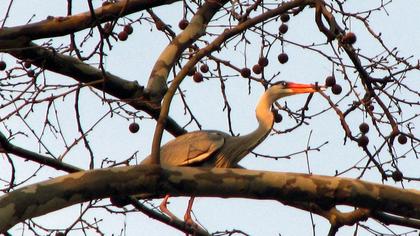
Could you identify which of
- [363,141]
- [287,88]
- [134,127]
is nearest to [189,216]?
[134,127]

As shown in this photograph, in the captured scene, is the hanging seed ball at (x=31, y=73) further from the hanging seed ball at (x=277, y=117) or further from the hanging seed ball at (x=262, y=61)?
the hanging seed ball at (x=277, y=117)

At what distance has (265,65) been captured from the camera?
6.05 meters

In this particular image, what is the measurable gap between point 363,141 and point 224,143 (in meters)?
2.32

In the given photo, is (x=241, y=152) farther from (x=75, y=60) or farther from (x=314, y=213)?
(x=314, y=213)

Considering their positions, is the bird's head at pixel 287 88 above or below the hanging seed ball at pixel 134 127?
above

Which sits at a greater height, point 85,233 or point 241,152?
point 241,152

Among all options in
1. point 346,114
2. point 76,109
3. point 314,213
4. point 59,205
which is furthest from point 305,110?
point 59,205

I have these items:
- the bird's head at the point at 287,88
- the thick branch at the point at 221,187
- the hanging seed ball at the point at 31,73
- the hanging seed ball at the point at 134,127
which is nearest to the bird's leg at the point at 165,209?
the hanging seed ball at the point at 134,127

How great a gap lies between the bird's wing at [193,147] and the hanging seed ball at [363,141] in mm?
2057

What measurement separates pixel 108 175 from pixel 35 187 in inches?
12.4

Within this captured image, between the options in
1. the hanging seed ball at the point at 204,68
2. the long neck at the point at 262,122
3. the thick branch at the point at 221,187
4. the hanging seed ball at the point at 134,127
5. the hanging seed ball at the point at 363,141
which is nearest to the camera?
the thick branch at the point at 221,187

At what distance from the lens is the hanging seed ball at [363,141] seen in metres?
4.73

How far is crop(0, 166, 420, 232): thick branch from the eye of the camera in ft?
13.1

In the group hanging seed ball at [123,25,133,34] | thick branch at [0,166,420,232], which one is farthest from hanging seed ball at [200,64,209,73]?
thick branch at [0,166,420,232]
